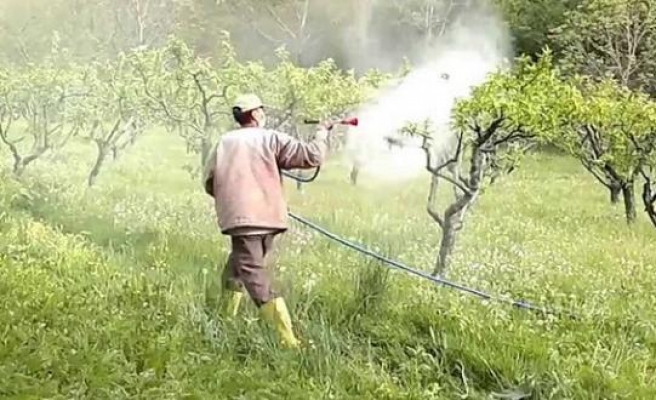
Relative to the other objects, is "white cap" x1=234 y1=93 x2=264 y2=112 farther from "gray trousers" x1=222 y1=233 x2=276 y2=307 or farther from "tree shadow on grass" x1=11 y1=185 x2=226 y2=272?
A: "tree shadow on grass" x1=11 y1=185 x2=226 y2=272

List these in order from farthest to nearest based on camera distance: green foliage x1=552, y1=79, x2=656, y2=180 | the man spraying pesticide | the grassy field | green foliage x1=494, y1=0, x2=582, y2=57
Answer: green foliage x1=494, y1=0, x2=582, y2=57 < green foliage x1=552, y1=79, x2=656, y2=180 < the man spraying pesticide < the grassy field

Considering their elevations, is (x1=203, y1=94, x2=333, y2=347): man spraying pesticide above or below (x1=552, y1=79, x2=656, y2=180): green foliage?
below

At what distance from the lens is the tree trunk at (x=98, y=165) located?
835cm

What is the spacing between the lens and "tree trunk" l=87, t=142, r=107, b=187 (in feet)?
27.4

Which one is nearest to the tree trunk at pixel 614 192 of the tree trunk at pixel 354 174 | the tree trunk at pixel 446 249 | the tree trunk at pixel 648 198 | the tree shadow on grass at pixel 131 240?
the tree trunk at pixel 648 198

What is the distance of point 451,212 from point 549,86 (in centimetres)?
83

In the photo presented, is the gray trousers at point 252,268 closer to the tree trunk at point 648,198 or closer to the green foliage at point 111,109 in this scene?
the tree trunk at point 648,198

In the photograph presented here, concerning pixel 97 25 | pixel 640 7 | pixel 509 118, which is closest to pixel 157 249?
pixel 509 118

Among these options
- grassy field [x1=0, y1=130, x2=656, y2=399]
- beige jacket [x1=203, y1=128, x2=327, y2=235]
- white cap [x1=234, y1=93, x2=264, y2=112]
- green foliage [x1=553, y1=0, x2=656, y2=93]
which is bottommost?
grassy field [x1=0, y1=130, x2=656, y2=399]

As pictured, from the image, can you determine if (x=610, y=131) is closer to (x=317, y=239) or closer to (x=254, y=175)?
A: (x=317, y=239)

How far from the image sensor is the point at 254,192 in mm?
3939

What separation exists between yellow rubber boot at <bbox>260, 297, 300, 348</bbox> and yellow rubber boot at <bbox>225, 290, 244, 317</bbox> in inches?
5.2

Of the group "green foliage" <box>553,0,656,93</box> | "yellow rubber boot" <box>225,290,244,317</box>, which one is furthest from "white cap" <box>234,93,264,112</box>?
"green foliage" <box>553,0,656,93</box>

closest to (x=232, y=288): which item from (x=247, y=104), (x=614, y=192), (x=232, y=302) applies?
(x=232, y=302)
